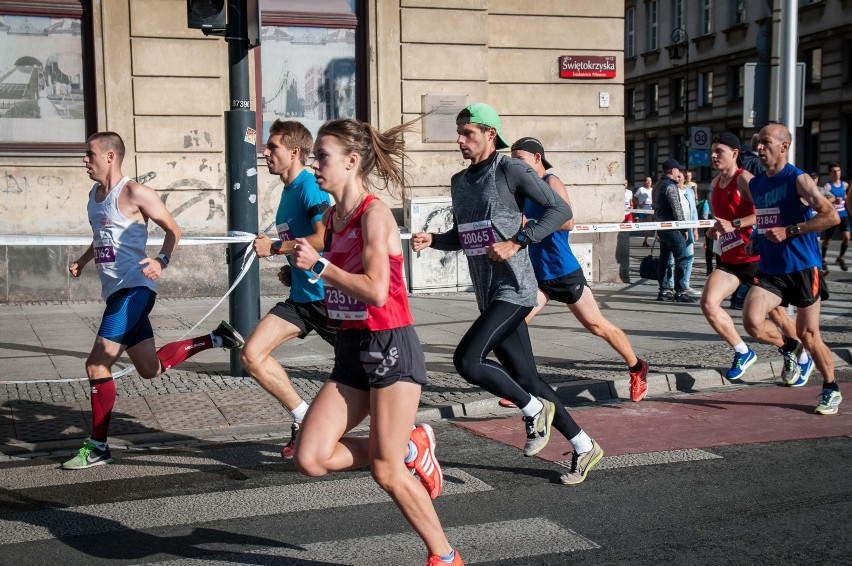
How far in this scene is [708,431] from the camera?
6773 mm

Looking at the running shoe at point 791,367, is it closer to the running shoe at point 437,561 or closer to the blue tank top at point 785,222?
the blue tank top at point 785,222

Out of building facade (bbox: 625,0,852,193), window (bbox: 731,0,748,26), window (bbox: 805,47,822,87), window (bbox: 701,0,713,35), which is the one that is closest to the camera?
building facade (bbox: 625,0,852,193)

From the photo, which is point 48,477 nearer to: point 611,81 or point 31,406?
point 31,406

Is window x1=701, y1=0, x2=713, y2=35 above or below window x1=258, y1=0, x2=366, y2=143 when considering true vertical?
above

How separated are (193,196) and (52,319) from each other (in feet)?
9.47

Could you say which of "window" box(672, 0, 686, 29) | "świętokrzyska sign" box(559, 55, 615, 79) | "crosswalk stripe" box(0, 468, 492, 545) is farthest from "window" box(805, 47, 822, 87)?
"crosswalk stripe" box(0, 468, 492, 545)

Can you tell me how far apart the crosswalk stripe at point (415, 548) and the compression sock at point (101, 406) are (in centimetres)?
190

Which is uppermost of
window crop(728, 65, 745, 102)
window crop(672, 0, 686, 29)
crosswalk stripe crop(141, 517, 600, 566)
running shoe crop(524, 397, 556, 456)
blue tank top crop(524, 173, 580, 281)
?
window crop(672, 0, 686, 29)

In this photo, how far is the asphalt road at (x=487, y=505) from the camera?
14.6ft

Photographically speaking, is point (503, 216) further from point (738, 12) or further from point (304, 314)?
point (738, 12)

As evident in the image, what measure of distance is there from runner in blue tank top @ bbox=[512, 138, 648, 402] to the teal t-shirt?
1.58 metres

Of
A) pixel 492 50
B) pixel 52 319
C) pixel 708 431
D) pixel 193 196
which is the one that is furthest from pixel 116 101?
pixel 708 431

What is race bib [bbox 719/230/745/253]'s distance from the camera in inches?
330

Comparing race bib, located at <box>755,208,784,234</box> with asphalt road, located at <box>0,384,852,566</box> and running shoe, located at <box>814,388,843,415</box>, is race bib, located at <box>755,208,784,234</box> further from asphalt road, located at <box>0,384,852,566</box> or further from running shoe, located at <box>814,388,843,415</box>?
asphalt road, located at <box>0,384,852,566</box>
